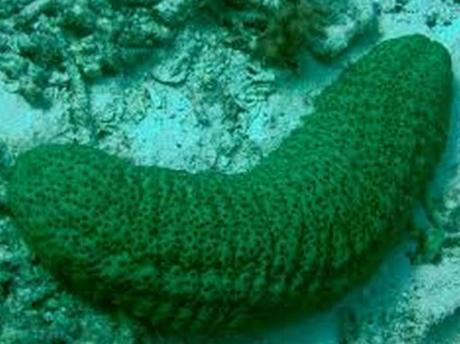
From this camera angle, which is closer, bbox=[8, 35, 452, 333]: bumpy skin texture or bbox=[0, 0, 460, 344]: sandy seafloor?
bbox=[8, 35, 452, 333]: bumpy skin texture

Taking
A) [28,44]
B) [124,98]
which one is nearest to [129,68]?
[124,98]

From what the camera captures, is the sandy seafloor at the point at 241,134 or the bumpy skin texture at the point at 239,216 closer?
the bumpy skin texture at the point at 239,216

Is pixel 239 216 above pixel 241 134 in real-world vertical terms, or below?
above

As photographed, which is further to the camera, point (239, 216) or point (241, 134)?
point (241, 134)

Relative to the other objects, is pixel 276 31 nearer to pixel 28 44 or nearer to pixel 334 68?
pixel 334 68
